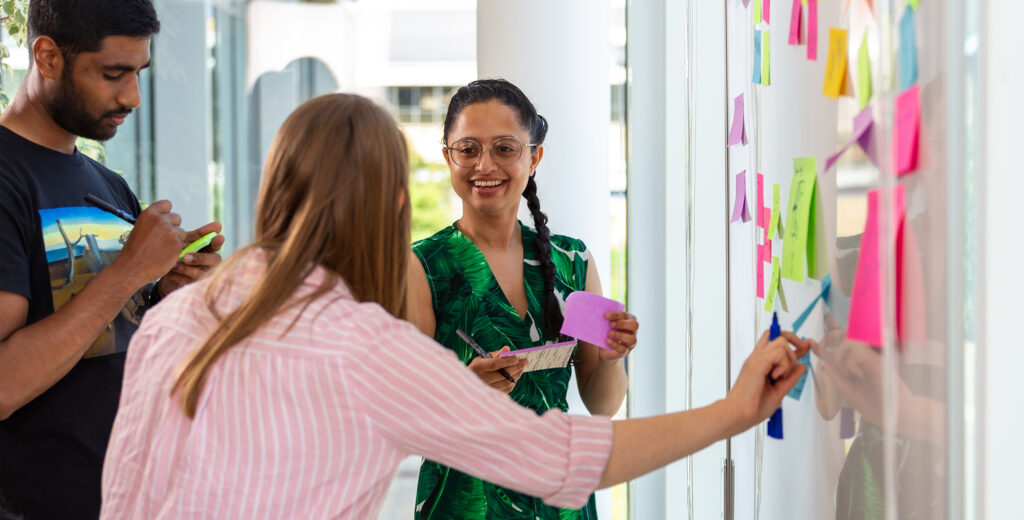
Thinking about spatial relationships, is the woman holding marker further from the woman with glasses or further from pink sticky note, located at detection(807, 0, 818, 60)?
the woman with glasses

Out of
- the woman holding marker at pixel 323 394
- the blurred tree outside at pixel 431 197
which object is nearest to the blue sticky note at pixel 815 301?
the woman holding marker at pixel 323 394

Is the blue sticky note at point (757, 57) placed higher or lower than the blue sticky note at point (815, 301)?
higher

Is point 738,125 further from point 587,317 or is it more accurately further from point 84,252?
point 84,252

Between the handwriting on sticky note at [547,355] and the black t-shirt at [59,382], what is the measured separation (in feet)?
2.44

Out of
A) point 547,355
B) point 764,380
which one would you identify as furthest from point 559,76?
point 764,380

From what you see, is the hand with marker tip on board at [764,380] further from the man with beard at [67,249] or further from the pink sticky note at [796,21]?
the man with beard at [67,249]

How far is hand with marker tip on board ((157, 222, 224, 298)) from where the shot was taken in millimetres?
1650

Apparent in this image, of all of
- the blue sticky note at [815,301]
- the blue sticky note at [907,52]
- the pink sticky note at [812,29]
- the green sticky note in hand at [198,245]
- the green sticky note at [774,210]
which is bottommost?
the blue sticky note at [815,301]

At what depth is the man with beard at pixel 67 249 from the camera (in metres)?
1.40

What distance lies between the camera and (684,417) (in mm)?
944

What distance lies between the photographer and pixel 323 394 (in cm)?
84

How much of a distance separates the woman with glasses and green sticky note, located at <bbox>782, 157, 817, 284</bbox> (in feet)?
1.44

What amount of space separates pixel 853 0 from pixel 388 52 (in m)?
2.59

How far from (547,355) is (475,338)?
14 centimetres
